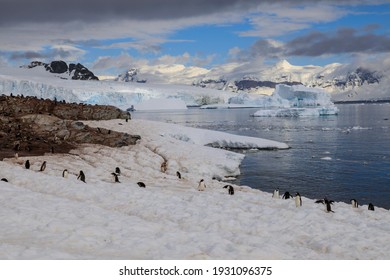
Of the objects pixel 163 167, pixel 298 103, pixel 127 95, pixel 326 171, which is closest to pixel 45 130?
pixel 163 167

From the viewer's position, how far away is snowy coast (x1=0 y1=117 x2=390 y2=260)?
1337 cm

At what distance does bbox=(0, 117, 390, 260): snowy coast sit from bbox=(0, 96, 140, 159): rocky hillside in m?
5.32

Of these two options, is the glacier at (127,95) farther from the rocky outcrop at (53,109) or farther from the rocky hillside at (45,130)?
→ the rocky hillside at (45,130)

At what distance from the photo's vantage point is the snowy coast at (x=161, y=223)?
13.4 m

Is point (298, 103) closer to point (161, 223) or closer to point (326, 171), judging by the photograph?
point (326, 171)

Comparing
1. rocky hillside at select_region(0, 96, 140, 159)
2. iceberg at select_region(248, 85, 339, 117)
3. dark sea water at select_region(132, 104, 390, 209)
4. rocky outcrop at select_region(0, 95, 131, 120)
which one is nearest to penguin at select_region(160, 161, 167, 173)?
rocky hillside at select_region(0, 96, 140, 159)

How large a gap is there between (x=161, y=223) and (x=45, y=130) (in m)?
27.0

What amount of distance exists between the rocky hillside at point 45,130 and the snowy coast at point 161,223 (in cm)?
532

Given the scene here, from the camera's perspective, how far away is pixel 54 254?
11.9 metres

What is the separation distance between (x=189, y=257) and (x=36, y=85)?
150m

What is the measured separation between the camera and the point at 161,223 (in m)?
17.5

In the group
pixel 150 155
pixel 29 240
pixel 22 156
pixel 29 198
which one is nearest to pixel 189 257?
pixel 29 240

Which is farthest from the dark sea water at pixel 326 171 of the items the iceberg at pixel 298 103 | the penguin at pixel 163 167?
the iceberg at pixel 298 103
